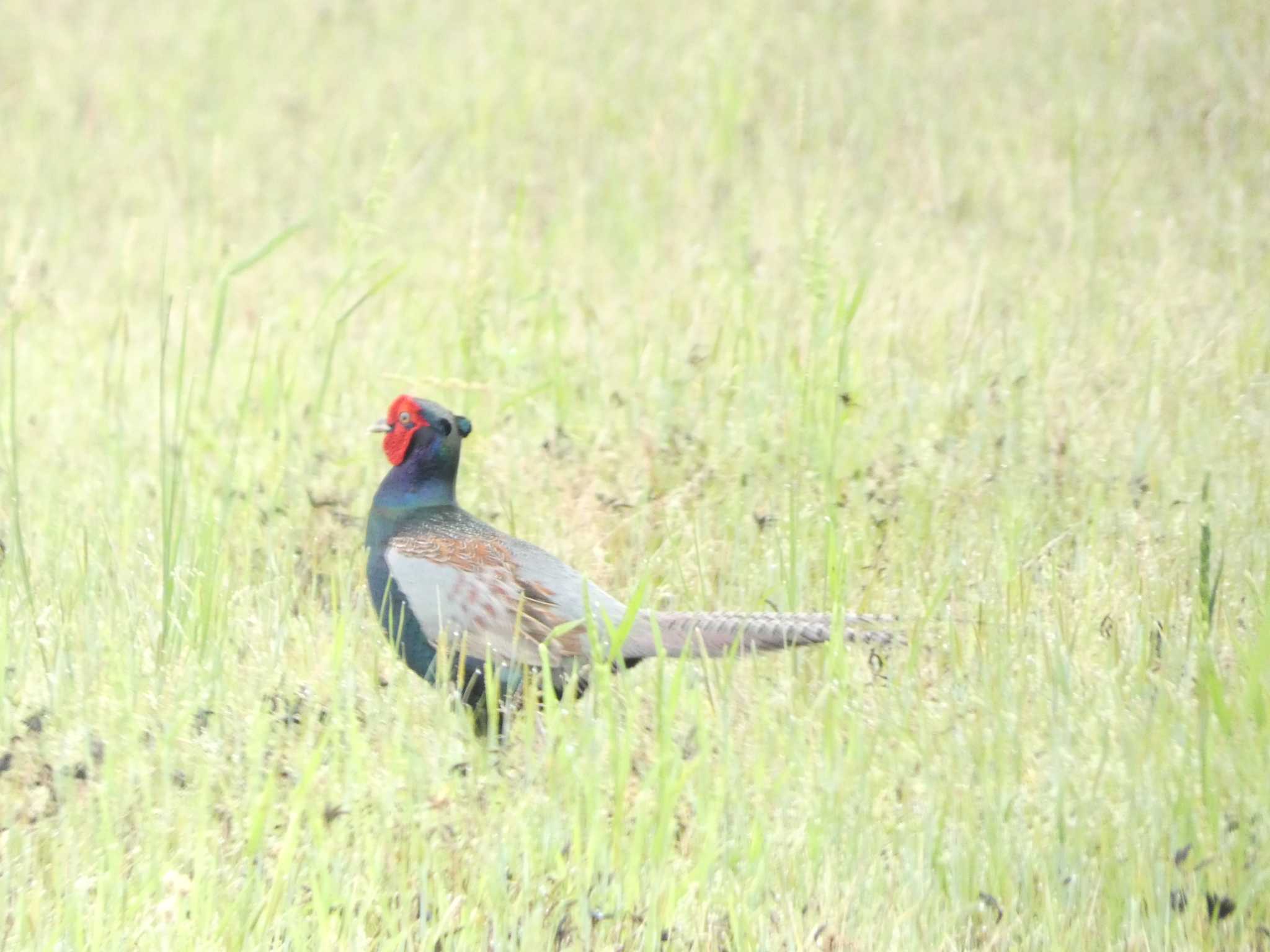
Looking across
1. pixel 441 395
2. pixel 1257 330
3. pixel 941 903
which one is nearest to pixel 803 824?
pixel 941 903

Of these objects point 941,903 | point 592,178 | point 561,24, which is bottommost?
point 941,903

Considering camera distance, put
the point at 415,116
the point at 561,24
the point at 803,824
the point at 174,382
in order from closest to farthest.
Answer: the point at 803,824
the point at 174,382
the point at 415,116
the point at 561,24

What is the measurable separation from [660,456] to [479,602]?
1.31 m

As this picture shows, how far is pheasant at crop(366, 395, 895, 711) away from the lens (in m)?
3.61

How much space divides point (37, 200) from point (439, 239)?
200cm

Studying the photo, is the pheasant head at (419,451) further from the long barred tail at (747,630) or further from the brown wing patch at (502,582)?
the long barred tail at (747,630)

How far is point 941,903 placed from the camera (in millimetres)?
2992

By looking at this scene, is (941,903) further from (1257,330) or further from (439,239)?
(439,239)

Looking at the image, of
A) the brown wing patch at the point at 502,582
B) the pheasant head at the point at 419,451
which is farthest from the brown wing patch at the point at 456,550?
the pheasant head at the point at 419,451

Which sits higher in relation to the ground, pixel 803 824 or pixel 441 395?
pixel 441 395

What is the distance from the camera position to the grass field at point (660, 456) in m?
3.00

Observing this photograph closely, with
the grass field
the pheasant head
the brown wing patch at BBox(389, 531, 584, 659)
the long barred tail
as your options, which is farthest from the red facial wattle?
the long barred tail

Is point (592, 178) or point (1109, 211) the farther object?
point (592, 178)

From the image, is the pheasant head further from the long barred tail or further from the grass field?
the long barred tail
